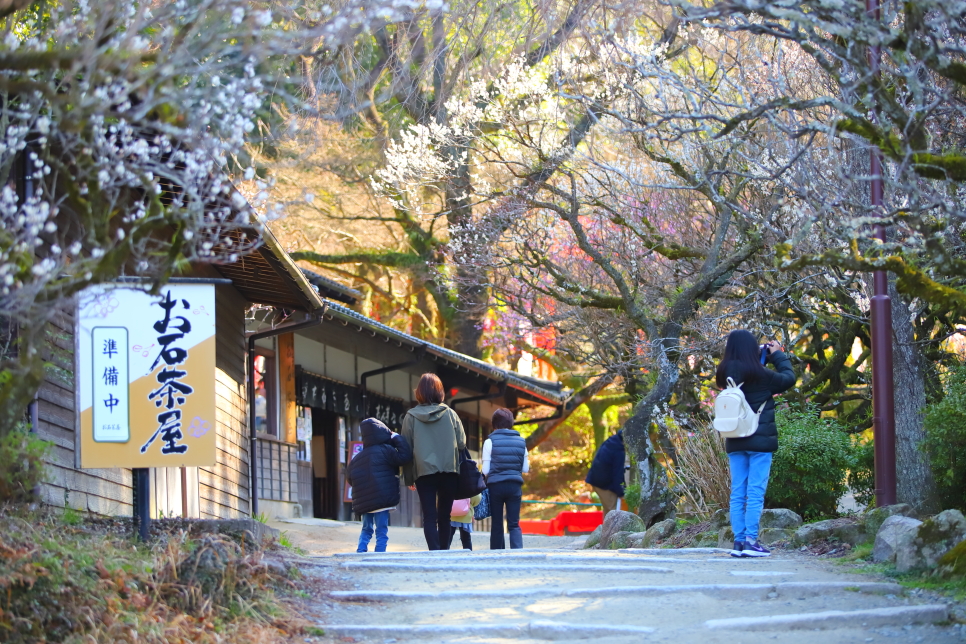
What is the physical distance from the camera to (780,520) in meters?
9.88

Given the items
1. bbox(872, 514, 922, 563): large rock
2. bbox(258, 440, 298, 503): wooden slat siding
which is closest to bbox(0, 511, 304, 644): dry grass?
bbox(872, 514, 922, 563): large rock

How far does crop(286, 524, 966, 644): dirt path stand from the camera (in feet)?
18.4

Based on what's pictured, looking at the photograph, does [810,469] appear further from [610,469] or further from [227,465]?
[227,465]

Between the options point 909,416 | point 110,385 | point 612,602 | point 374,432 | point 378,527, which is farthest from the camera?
point 378,527

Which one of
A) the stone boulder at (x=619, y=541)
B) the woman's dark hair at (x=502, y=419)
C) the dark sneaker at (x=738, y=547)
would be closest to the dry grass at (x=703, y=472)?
the stone boulder at (x=619, y=541)

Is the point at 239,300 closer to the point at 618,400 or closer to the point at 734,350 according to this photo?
the point at 734,350

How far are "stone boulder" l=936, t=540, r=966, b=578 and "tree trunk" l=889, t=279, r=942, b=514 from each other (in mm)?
2863

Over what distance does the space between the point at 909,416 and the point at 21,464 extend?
304 inches

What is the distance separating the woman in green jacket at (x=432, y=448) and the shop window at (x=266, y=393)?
22.2 feet

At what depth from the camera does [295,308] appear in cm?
1283

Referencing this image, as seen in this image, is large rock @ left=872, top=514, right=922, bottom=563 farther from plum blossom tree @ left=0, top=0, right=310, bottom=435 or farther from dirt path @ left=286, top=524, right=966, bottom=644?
plum blossom tree @ left=0, top=0, right=310, bottom=435

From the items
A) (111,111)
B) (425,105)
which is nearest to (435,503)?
(111,111)

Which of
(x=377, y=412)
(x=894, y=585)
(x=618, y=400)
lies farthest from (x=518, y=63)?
(x=618, y=400)

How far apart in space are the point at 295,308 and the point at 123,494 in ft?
12.0
